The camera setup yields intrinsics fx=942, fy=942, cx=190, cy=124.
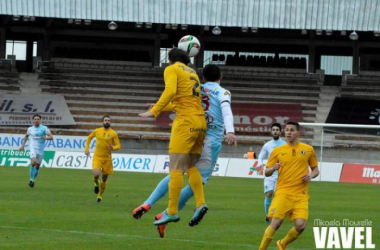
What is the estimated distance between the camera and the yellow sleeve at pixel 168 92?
1177 cm

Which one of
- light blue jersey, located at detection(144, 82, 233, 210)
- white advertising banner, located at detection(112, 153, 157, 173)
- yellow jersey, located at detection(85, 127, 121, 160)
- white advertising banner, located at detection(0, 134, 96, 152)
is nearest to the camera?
light blue jersey, located at detection(144, 82, 233, 210)

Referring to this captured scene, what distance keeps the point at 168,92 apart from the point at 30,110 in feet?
133

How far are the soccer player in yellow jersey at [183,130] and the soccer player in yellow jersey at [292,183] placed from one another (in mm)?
1034

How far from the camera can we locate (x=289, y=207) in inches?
496

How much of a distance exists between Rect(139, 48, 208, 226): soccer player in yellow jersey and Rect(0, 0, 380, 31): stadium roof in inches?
1523

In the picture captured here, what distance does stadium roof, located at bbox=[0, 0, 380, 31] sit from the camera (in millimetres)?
50781

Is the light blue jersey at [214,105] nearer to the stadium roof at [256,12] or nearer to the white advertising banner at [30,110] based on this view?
the stadium roof at [256,12]

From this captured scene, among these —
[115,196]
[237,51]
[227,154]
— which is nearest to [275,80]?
[237,51]

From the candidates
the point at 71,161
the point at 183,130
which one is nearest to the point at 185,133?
the point at 183,130

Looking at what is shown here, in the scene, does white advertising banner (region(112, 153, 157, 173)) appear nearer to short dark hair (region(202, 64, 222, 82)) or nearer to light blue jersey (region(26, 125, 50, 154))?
light blue jersey (region(26, 125, 50, 154))

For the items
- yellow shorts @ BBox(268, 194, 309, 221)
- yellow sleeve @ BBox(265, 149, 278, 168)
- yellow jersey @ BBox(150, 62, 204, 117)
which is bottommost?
yellow shorts @ BBox(268, 194, 309, 221)

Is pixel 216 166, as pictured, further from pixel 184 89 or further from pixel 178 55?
pixel 184 89

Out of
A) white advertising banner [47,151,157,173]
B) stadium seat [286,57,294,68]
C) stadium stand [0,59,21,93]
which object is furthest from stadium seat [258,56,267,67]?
white advertising banner [47,151,157,173]

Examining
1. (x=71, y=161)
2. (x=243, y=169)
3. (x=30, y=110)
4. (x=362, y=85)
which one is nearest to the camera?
(x=243, y=169)
